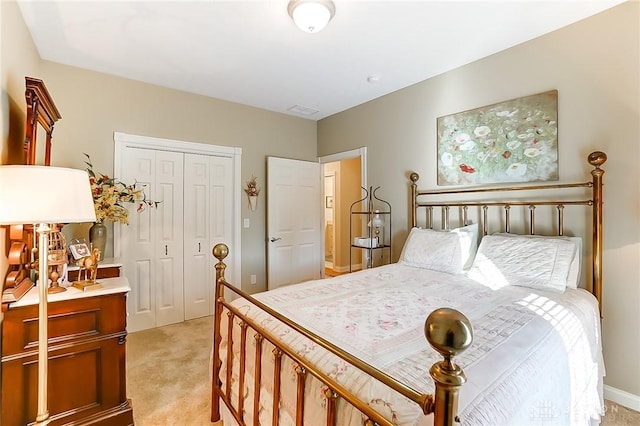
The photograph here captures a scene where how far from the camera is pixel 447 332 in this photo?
0.62 m

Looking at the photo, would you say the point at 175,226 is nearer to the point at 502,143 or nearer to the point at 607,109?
the point at 502,143

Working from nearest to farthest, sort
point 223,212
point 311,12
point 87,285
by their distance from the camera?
point 87,285 → point 311,12 → point 223,212

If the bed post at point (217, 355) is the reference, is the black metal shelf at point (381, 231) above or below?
above

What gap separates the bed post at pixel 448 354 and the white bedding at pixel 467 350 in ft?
0.62

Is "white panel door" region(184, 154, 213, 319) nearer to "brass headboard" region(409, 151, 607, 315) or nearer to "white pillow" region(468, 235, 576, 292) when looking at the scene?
"brass headboard" region(409, 151, 607, 315)

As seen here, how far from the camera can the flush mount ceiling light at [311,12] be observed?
1.92 meters

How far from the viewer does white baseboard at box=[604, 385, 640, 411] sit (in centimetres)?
198

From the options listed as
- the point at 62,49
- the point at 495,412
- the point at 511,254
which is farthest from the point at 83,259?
the point at 511,254

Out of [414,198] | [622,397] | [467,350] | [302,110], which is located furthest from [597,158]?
[302,110]

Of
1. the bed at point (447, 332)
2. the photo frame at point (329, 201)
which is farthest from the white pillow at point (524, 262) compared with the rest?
the photo frame at point (329, 201)

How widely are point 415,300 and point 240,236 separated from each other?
8.83 ft

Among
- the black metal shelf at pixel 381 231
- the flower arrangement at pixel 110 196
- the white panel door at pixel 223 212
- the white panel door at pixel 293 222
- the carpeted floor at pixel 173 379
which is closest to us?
the carpeted floor at pixel 173 379

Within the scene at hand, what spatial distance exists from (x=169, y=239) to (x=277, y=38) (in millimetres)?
2463

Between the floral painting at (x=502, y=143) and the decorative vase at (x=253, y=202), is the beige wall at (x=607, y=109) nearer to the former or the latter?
the floral painting at (x=502, y=143)
